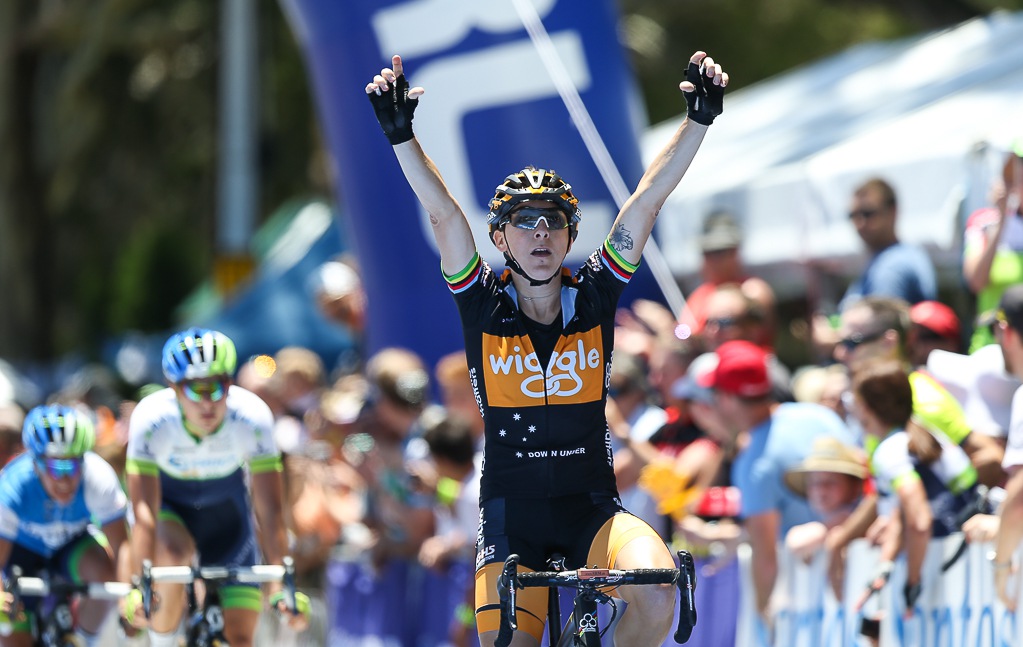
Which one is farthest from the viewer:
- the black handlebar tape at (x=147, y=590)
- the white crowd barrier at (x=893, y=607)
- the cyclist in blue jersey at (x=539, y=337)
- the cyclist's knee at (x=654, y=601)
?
the black handlebar tape at (x=147, y=590)

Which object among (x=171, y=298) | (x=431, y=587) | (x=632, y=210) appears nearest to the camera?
(x=632, y=210)

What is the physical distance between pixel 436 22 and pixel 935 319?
4.51 metres

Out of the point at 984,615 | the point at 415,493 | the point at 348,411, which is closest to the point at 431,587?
the point at 415,493

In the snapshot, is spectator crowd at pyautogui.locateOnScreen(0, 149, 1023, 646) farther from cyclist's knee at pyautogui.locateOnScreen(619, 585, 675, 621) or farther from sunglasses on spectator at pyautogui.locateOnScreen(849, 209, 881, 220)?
cyclist's knee at pyautogui.locateOnScreen(619, 585, 675, 621)

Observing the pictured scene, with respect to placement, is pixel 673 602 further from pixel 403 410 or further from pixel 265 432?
pixel 403 410

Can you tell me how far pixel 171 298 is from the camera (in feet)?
104

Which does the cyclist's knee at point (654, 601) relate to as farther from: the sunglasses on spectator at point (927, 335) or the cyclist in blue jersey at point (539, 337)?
the sunglasses on spectator at point (927, 335)

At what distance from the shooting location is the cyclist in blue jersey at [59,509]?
27.9 ft

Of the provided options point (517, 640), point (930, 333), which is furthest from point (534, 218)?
point (930, 333)

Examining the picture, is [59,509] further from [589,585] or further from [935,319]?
[935,319]

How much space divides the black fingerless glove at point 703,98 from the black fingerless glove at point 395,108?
1006 millimetres

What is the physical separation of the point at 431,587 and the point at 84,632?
2215 mm

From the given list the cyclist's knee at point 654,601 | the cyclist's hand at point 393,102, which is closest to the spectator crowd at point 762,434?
the cyclist's knee at point 654,601

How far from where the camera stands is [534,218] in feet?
19.6
